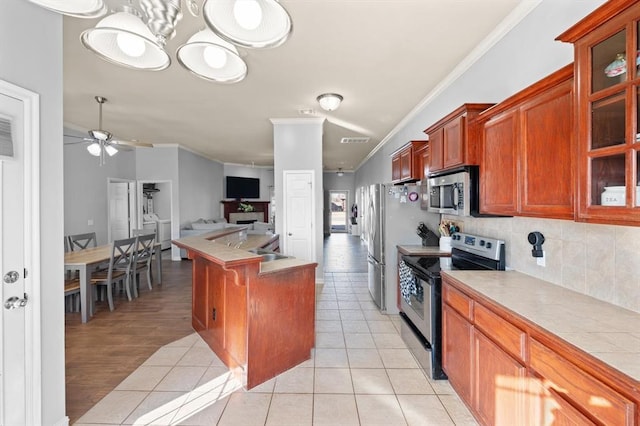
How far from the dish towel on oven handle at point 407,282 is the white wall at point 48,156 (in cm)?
263

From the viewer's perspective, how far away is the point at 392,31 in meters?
2.46

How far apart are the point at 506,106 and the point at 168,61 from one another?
6.77ft

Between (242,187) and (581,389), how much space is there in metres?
10.9

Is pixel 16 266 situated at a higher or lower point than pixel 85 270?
higher

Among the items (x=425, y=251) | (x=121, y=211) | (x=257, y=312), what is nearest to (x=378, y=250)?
(x=425, y=251)

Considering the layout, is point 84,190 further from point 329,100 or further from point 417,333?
point 417,333

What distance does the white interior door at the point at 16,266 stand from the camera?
1.48 metres

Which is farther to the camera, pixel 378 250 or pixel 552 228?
pixel 378 250

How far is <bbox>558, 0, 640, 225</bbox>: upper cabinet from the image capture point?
1115mm

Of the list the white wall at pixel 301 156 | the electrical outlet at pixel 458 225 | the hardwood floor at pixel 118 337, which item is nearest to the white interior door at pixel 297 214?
the white wall at pixel 301 156

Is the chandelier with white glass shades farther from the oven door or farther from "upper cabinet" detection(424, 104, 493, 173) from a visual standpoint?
the oven door

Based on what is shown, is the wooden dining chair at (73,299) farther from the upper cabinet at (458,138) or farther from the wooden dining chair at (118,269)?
the upper cabinet at (458,138)

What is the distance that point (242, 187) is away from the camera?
36.4ft

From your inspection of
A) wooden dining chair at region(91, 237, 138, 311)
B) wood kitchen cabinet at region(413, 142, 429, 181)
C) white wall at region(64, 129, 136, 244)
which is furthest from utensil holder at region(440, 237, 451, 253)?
white wall at region(64, 129, 136, 244)
